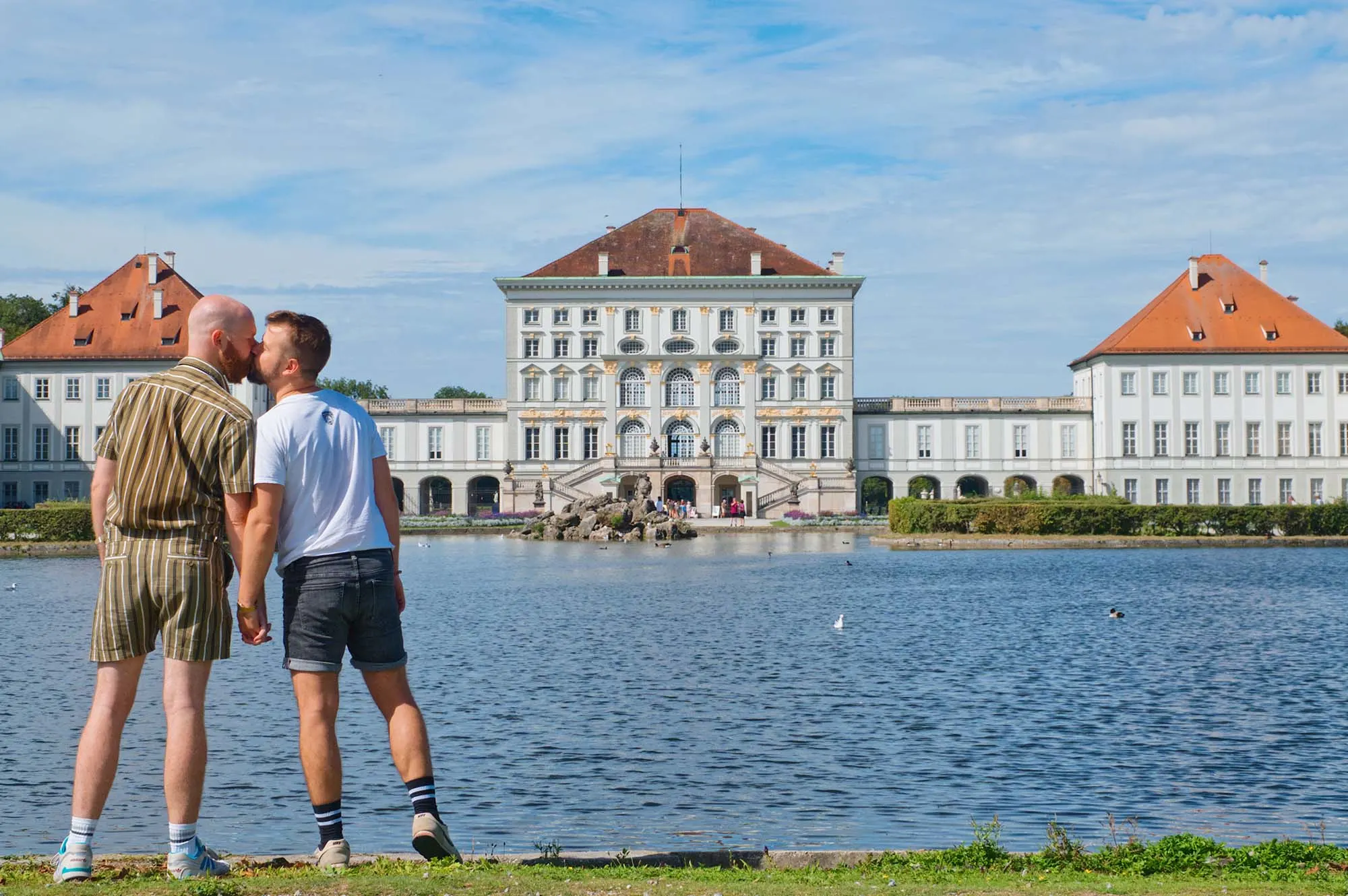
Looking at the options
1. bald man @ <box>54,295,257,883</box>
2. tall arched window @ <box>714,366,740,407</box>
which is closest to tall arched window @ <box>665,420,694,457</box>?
tall arched window @ <box>714,366,740,407</box>

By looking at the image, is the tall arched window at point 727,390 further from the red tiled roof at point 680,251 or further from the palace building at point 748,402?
the red tiled roof at point 680,251

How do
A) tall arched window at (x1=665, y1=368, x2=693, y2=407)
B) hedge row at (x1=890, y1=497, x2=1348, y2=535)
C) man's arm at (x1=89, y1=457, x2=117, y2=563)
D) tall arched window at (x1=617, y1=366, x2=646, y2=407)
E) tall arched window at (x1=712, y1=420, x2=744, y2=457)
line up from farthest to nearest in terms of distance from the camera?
1. tall arched window at (x1=712, y1=420, x2=744, y2=457)
2. tall arched window at (x1=617, y1=366, x2=646, y2=407)
3. tall arched window at (x1=665, y1=368, x2=693, y2=407)
4. hedge row at (x1=890, y1=497, x2=1348, y2=535)
5. man's arm at (x1=89, y1=457, x2=117, y2=563)

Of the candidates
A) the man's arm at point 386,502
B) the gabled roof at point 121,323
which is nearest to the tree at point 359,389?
the gabled roof at point 121,323

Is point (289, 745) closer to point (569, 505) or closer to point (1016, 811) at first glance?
point (1016, 811)

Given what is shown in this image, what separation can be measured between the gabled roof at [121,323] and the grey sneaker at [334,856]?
256 feet

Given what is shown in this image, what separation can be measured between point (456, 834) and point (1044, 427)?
80.9 metres

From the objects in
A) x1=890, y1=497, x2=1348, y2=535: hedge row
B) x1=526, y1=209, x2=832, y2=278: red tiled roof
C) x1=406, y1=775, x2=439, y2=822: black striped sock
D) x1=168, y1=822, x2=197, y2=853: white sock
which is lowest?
x1=168, y1=822, x2=197, y2=853: white sock

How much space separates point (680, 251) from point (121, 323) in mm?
31555

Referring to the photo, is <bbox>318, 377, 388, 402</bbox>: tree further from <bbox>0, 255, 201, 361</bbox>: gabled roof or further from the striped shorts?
the striped shorts

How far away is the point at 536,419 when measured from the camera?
3472 inches

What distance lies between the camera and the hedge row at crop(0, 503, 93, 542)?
5172cm

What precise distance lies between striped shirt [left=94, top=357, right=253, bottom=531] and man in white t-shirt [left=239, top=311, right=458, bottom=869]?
138mm

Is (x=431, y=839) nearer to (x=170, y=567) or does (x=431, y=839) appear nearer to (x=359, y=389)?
(x=170, y=567)

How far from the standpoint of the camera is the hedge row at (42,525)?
51719 millimetres
